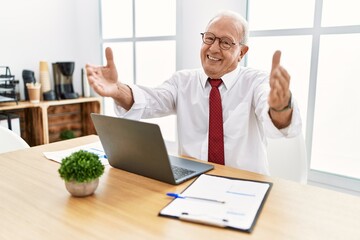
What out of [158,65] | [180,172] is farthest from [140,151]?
[158,65]

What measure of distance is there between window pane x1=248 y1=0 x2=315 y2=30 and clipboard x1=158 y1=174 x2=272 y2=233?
1499 millimetres

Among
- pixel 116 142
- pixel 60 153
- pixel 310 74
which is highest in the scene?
pixel 310 74

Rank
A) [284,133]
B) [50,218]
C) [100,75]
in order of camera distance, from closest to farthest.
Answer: [50,218] < [284,133] < [100,75]

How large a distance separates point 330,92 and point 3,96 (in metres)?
2.76

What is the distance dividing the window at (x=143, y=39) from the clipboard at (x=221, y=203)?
6.74ft

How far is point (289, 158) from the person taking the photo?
1.49 metres

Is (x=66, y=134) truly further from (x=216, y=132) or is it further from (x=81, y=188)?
(x=81, y=188)

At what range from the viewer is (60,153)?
1478 millimetres

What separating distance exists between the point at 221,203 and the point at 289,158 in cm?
68

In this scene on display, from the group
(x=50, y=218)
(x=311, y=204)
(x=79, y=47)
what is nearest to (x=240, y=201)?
(x=311, y=204)

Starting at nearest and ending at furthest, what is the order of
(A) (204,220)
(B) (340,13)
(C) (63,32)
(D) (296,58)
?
(A) (204,220), (B) (340,13), (D) (296,58), (C) (63,32)

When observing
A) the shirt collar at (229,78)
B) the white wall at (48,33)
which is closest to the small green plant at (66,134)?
the white wall at (48,33)

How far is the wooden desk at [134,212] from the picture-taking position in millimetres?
799

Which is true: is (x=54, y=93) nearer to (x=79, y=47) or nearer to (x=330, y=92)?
(x=79, y=47)
